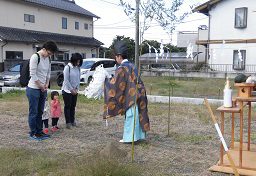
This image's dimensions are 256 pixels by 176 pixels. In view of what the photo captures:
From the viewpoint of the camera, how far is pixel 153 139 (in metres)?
6.14

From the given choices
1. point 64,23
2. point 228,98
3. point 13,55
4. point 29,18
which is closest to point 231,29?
point 64,23

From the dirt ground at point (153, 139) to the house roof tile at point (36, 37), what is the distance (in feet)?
53.7

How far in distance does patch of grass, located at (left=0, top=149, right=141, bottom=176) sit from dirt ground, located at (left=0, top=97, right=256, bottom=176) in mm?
373

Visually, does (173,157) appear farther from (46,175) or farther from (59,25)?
(59,25)

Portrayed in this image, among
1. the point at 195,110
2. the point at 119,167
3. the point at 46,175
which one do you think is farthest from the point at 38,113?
the point at 195,110

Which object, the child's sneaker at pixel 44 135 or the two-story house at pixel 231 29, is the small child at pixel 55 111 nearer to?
the child's sneaker at pixel 44 135

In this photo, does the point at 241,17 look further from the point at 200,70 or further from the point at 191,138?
the point at 191,138

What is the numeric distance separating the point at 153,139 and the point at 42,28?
24.0 m

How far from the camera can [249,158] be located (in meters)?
4.80

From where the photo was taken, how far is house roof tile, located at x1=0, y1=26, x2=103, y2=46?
24.1 m

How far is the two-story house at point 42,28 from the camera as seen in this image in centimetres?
2450

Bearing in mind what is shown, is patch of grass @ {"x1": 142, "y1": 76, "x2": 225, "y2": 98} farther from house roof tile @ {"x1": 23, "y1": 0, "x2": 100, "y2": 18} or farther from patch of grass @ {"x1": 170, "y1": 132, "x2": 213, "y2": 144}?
house roof tile @ {"x1": 23, "y1": 0, "x2": 100, "y2": 18}

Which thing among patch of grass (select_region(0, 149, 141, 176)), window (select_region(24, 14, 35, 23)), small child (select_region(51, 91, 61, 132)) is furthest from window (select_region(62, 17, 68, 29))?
patch of grass (select_region(0, 149, 141, 176))

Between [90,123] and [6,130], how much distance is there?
168 cm
